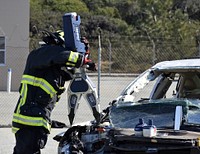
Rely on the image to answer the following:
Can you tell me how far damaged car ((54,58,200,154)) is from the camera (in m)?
5.42

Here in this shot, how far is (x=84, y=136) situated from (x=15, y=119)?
77cm

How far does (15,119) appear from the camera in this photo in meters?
6.15

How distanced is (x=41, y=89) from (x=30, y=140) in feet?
1.83

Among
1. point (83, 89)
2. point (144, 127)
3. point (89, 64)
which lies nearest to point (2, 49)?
point (83, 89)

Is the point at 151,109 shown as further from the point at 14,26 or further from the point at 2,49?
the point at 2,49

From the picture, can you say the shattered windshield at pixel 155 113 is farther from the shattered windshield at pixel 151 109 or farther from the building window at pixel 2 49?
the building window at pixel 2 49

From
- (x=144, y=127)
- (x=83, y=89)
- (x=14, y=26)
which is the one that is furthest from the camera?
(x=14, y=26)

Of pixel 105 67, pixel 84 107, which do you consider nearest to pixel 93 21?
pixel 105 67

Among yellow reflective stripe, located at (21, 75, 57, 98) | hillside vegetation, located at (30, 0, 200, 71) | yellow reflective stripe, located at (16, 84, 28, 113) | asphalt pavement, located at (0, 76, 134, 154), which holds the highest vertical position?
hillside vegetation, located at (30, 0, 200, 71)

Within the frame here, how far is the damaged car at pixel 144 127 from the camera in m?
5.42

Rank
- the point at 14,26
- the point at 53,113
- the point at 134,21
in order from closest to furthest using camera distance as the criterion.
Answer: the point at 53,113 < the point at 14,26 < the point at 134,21

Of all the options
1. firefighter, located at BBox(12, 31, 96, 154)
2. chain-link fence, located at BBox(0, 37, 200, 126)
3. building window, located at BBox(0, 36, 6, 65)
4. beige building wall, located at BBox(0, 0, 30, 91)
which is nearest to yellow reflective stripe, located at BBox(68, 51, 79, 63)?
firefighter, located at BBox(12, 31, 96, 154)

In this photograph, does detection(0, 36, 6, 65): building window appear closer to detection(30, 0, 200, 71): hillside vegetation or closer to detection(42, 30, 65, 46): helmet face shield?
detection(30, 0, 200, 71): hillside vegetation

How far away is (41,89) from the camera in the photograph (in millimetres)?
6098
